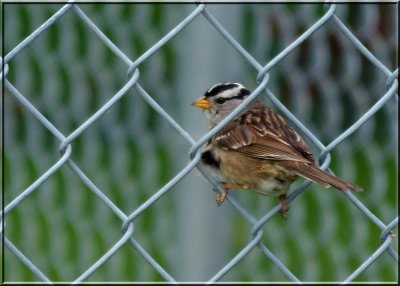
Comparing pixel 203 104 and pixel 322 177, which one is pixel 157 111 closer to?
pixel 322 177

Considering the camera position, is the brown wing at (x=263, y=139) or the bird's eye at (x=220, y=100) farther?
the bird's eye at (x=220, y=100)

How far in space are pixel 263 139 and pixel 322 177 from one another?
17.7 inches

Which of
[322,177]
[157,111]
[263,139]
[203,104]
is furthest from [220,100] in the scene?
[157,111]

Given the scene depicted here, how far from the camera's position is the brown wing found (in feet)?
8.73

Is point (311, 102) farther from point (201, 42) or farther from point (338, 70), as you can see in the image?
point (201, 42)

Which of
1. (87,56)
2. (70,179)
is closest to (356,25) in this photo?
(87,56)

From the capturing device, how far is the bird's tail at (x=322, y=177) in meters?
2.20

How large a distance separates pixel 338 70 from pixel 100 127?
95cm

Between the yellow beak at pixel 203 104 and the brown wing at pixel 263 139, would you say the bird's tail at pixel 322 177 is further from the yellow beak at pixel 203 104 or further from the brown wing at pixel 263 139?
the yellow beak at pixel 203 104

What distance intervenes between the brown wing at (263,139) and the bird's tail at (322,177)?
74 mm

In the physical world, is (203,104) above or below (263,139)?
above

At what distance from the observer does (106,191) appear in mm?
4395

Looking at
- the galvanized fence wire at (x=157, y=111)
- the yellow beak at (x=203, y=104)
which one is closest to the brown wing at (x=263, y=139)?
the yellow beak at (x=203, y=104)

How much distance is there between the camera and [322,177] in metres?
2.31
